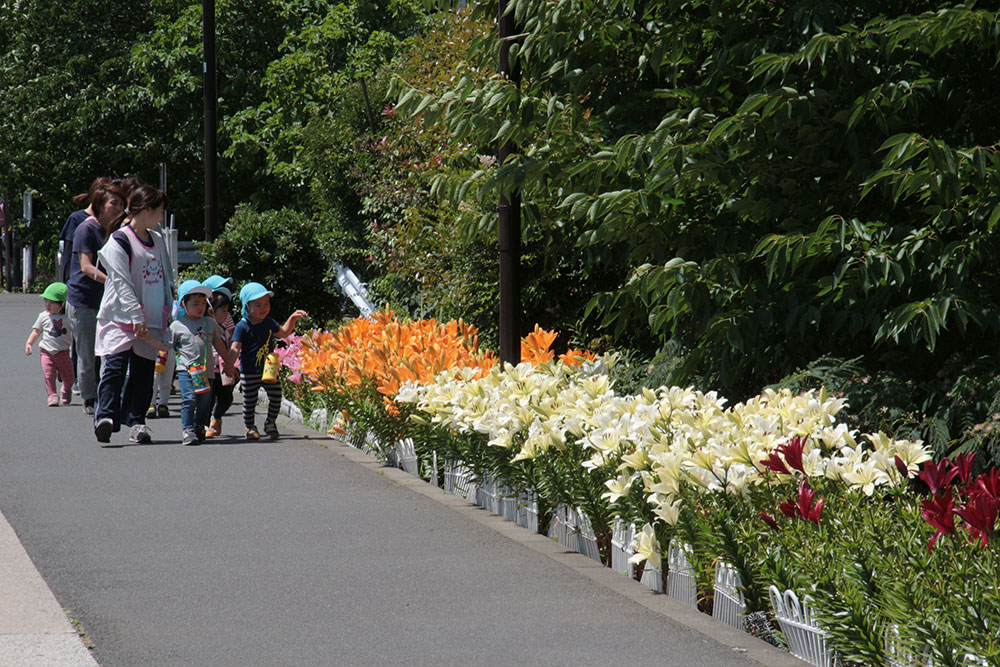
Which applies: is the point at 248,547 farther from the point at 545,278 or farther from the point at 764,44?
the point at 545,278

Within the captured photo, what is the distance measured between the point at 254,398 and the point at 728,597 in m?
6.37

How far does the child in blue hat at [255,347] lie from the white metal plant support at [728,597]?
605 centimetres

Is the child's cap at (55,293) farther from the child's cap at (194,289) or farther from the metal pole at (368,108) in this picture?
the metal pole at (368,108)

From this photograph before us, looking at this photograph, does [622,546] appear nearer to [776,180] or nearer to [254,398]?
[776,180]

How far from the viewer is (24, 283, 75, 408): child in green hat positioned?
13.5m

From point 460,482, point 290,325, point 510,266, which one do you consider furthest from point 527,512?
point 290,325

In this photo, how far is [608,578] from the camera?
6.05 m

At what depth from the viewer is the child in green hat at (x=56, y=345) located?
1347 centimetres

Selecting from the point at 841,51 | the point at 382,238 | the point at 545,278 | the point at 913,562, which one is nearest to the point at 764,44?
the point at 841,51

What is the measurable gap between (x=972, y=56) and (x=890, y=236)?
1066mm

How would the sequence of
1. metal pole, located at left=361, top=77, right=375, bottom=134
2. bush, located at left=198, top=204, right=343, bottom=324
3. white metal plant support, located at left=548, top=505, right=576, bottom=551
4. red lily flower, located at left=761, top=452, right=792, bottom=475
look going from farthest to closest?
metal pole, located at left=361, top=77, right=375, bottom=134 → bush, located at left=198, top=204, right=343, bottom=324 → white metal plant support, located at left=548, top=505, right=576, bottom=551 → red lily flower, located at left=761, top=452, right=792, bottom=475

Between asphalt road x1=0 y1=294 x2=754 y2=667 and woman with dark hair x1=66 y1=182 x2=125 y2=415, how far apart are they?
8.20 ft

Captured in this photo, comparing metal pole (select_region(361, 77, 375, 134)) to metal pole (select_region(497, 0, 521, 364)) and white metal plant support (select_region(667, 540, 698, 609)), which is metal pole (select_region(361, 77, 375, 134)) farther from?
white metal plant support (select_region(667, 540, 698, 609))

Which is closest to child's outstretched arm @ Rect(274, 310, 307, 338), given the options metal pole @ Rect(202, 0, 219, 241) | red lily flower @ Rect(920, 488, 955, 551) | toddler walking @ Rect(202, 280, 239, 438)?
toddler walking @ Rect(202, 280, 239, 438)
